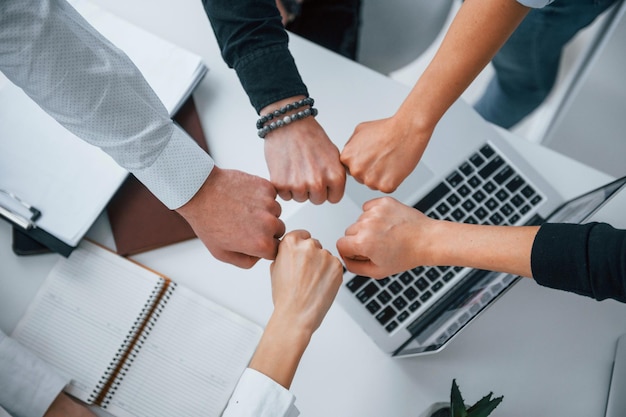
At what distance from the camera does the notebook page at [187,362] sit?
816mm

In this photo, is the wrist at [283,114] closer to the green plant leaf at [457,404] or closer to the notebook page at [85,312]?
the notebook page at [85,312]

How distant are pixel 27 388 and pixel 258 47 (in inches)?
24.6

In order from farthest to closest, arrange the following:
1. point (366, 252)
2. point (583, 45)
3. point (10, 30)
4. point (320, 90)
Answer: point (583, 45)
point (320, 90)
point (366, 252)
point (10, 30)

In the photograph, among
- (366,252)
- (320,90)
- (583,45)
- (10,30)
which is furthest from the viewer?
(583,45)

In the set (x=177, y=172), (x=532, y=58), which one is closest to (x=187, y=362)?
(x=177, y=172)

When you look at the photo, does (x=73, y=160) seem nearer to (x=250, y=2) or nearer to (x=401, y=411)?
(x=250, y=2)

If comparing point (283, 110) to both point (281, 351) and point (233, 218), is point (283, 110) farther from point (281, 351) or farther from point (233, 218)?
point (281, 351)

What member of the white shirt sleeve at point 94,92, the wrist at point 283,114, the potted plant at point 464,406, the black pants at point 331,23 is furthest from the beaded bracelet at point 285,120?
the potted plant at point 464,406

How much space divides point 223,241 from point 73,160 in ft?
0.99

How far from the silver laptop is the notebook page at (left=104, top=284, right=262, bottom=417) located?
0.61 feet

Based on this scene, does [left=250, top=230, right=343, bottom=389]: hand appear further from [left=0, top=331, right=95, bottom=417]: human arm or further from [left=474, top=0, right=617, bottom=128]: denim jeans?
[left=474, top=0, right=617, bottom=128]: denim jeans

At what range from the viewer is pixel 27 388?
79 centimetres

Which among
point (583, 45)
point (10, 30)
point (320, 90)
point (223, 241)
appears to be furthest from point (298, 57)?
point (583, 45)

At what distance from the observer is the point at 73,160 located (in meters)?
0.88
